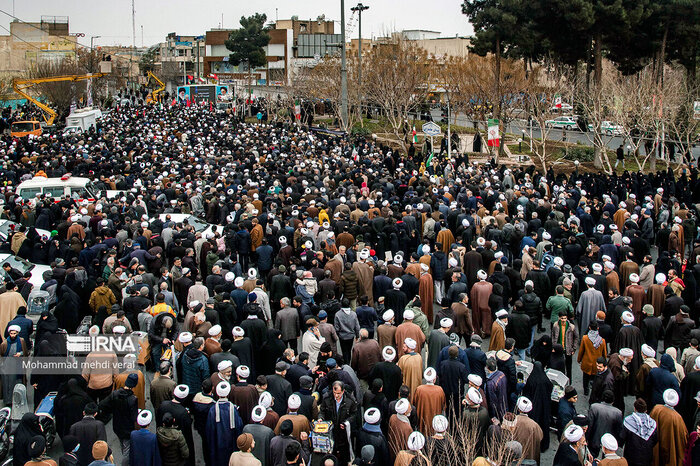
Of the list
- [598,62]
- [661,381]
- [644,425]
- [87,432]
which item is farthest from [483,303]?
[598,62]

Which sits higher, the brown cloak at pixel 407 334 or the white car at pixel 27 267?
the white car at pixel 27 267

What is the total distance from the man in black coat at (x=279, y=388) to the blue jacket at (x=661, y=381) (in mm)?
4478

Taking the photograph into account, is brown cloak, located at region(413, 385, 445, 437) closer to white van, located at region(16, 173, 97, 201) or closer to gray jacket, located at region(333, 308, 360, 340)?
gray jacket, located at region(333, 308, 360, 340)

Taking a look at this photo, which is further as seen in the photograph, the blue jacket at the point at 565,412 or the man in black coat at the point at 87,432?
the blue jacket at the point at 565,412

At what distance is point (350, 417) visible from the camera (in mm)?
Answer: 7430

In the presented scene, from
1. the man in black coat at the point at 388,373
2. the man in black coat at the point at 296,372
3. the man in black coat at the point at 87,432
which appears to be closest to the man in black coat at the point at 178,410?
the man in black coat at the point at 87,432

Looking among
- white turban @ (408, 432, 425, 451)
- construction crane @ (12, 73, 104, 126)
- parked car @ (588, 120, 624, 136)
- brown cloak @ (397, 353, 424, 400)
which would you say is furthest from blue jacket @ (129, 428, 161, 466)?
construction crane @ (12, 73, 104, 126)

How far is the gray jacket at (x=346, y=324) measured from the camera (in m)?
9.98

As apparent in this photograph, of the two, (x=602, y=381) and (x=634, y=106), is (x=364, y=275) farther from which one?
(x=634, y=106)

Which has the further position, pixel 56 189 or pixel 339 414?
pixel 56 189

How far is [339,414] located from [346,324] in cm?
273

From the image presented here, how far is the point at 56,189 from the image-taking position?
62.7 ft

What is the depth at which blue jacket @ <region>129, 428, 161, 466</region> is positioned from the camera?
6730mm

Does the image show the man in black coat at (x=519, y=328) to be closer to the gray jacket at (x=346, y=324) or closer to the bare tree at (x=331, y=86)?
the gray jacket at (x=346, y=324)
